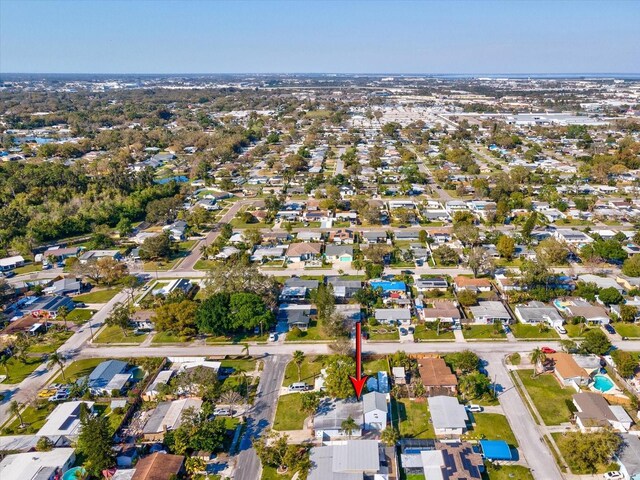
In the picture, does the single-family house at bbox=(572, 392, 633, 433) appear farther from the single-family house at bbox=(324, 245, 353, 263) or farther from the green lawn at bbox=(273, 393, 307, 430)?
the single-family house at bbox=(324, 245, 353, 263)

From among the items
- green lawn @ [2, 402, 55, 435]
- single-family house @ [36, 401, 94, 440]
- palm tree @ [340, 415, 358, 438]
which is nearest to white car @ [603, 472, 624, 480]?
palm tree @ [340, 415, 358, 438]

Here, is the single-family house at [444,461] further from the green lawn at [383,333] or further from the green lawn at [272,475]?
the green lawn at [383,333]

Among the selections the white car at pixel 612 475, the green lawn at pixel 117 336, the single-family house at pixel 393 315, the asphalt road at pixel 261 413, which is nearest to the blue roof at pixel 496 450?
the white car at pixel 612 475

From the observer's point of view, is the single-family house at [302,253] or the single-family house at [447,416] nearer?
the single-family house at [447,416]

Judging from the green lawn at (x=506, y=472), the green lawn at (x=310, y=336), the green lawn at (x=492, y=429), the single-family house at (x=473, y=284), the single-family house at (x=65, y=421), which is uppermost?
the single-family house at (x=473, y=284)

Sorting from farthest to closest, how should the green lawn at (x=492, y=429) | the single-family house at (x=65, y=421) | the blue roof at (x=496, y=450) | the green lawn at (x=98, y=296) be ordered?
1. the green lawn at (x=98, y=296)
2. the single-family house at (x=65, y=421)
3. the green lawn at (x=492, y=429)
4. the blue roof at (x=496, y=450)

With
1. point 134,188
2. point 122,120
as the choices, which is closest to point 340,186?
point 134,188

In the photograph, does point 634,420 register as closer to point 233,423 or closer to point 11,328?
point 233,423
